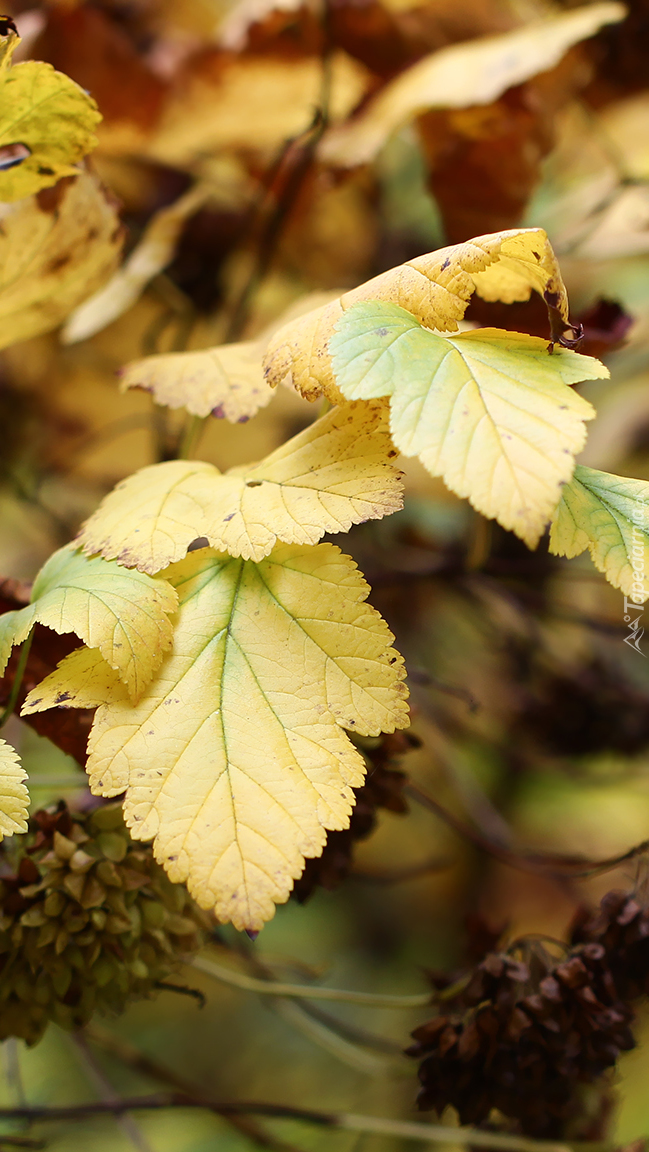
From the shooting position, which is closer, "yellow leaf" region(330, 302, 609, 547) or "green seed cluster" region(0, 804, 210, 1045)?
"yellow leaf" region(330, 302, 609, 547)

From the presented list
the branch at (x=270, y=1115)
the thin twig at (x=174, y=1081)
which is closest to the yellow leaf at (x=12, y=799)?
the branch at (x=270, y=1115)

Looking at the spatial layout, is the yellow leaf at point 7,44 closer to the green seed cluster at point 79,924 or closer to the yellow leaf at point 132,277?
the yellow leaf at point 132,277

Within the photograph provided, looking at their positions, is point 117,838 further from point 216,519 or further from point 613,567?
point 613,567

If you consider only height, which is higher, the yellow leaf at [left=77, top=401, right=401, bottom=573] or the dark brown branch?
the yellow leaf at [left=77, top=401, right=401, bottom=573]

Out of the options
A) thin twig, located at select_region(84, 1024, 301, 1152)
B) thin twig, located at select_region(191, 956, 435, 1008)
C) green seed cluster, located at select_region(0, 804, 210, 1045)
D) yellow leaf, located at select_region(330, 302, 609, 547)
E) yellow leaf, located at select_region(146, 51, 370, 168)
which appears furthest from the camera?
yellow leaf, located at select_region(146, 51, 370, 168)

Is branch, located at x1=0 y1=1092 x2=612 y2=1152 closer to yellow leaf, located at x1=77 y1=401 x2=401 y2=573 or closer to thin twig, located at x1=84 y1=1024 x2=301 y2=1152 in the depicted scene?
thin twig, located at x1=84 y1=1024 x2=301 y2=1152

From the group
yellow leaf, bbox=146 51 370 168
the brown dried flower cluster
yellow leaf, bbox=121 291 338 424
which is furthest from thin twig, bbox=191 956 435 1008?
yellow leaf, bbox=146 51 370 168
